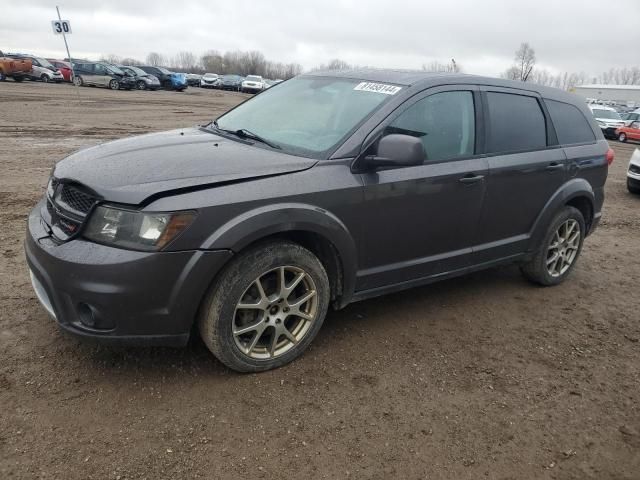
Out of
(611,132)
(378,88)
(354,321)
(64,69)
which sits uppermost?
(378,88)

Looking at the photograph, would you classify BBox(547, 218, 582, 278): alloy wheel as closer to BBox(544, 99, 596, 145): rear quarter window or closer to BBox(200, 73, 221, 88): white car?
BBox(544, 99, 596, 145): rear quarter window

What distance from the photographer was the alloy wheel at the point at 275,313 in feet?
9.76

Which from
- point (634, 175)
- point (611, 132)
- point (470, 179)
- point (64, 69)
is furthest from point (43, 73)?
point (470, 179)

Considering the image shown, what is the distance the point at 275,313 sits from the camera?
3.08m

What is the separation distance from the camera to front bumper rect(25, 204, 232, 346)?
2555 mm

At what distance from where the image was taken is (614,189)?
1090 centimetres

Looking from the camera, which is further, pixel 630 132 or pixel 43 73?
pixel 43 73

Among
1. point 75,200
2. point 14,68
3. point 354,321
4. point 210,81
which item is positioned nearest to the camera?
point 75,200

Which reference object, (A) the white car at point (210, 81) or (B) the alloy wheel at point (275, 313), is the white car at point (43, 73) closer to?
(A) the white car at point (210, 81)

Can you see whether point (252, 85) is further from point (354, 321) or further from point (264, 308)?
point (264, 308)

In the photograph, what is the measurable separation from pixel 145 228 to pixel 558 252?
3738 mm

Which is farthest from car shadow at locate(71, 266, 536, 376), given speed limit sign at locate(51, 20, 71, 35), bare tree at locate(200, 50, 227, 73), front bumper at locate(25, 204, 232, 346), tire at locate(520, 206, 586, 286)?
bare tree at locate(200, 50, 227, 73)

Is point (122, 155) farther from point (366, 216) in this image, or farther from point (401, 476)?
point (401, 476)

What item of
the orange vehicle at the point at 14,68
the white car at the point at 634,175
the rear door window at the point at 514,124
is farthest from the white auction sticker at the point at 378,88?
the orange vehicle at the point at 14,68
